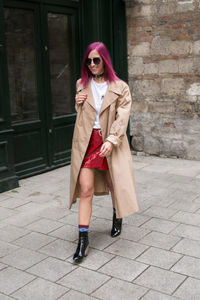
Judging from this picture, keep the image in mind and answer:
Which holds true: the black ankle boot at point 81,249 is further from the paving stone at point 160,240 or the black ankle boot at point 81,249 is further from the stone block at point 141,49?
the stone block at point 141,49

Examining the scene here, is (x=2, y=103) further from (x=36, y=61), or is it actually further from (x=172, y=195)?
(x=172, y=195)

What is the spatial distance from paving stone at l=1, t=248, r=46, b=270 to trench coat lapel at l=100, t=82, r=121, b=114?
4.88ft

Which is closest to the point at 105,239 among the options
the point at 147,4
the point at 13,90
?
the point at 13,90

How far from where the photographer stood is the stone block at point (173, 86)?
7570 millimetres

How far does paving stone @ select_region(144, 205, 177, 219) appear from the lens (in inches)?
195

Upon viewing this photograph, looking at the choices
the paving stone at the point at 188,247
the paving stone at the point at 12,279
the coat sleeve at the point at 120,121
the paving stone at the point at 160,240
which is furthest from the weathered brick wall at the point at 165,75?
the paving stone at the point at 12,279

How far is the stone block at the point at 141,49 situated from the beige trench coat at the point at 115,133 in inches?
163

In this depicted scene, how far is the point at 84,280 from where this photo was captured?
3439mm

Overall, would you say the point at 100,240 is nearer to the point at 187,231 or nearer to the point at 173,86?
the point at 187,231

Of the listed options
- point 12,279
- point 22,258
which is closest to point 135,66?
point 22,258

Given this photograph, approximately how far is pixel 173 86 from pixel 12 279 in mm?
5151

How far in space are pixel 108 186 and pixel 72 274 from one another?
3.33 feet

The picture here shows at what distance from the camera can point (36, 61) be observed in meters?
6.95

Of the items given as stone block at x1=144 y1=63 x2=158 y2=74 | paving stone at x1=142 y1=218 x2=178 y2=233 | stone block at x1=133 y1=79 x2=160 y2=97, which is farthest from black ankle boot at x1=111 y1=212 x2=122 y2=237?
stone block at x1=144 y1=63 x2=158 y2=74
